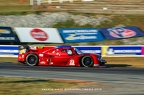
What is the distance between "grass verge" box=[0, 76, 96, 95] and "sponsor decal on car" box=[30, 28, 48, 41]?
683 inches

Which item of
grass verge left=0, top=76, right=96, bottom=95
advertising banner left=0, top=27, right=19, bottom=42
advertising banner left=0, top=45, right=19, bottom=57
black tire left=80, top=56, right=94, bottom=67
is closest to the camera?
grass verge left=0, top=76, right=96, bottom=95

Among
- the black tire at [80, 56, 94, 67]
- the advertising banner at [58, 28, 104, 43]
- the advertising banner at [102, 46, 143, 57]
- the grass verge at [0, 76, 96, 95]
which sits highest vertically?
the advertising banner at [58, 28, 104, 43]

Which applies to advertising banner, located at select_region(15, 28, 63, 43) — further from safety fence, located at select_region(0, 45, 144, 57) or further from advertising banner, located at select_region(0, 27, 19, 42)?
safety fence, located at select_region(0, 45, 144, 57)

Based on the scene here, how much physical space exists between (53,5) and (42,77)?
2816 cm

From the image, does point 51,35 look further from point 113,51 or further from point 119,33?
point 113,51

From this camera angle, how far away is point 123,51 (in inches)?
1115

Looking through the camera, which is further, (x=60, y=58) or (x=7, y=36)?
(x=7, y=36)

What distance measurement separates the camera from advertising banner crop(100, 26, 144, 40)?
110ft

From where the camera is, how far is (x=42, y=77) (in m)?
15.8

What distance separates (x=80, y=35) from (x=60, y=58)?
12.5m

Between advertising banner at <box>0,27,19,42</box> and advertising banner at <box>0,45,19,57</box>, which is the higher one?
advertising banner at <box>0,27,19,42</box>

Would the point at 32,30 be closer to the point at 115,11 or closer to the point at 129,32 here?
the point at 129,32

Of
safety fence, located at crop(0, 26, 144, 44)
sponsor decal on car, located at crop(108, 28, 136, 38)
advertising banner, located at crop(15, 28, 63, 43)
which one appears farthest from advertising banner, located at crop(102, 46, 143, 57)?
advertising banner, located at crop(15, 28, 63, 43)

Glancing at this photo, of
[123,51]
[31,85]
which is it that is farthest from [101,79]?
[123,51]
